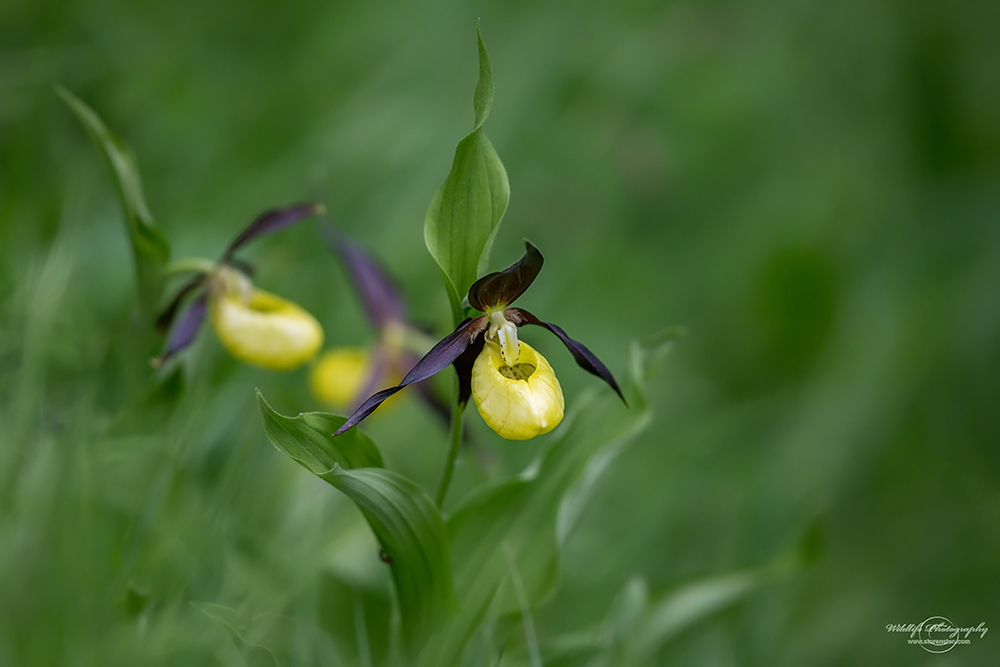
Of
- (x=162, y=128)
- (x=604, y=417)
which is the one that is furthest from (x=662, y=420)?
(x=162, y=128)

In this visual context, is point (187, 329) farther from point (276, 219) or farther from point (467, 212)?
point (467, 212)

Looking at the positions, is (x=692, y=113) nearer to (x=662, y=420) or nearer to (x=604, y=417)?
(x=662, y=420)

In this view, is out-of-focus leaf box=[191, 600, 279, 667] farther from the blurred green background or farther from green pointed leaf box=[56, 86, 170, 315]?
green pointed leaf box=[56, 86, 170, 315]

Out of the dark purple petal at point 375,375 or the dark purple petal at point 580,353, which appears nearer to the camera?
the dark purple petal at point 580,353

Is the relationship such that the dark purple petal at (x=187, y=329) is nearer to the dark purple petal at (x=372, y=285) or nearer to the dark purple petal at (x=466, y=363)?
the dark purple petal at (x=372, y=285)

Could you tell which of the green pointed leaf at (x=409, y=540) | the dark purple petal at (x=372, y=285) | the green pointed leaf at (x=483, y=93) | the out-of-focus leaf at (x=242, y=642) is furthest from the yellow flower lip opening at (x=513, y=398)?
the dark purple petal at (x=372, y=285)
